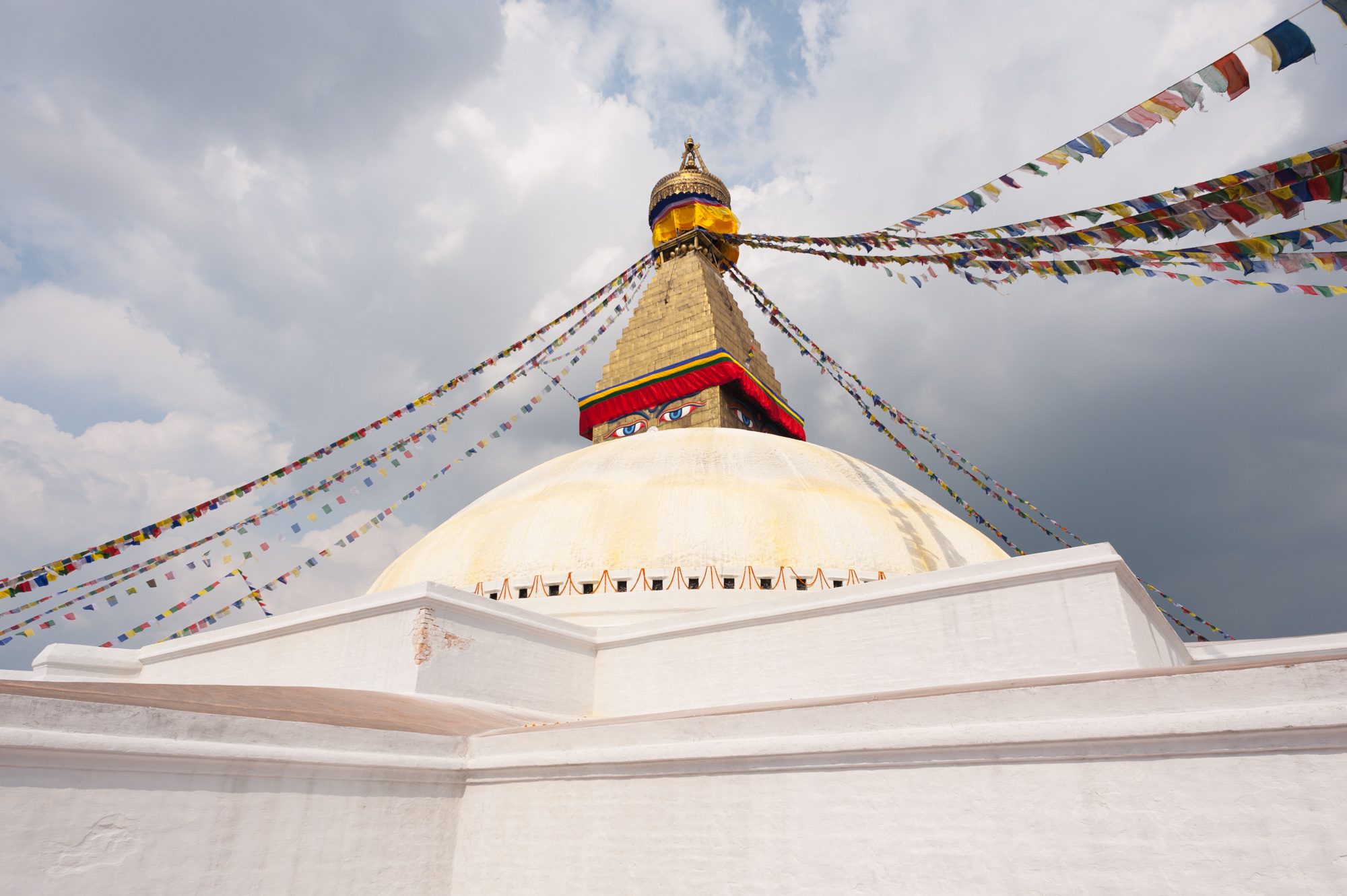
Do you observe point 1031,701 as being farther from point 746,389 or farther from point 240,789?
point 746,389

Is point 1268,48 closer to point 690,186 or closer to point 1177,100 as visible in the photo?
point 1177,100

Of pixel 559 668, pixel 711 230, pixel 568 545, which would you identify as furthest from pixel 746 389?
pixel 559 668

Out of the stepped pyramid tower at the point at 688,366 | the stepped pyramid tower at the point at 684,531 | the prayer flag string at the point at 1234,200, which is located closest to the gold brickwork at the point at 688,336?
the stepped pyramid tower at the point at 688,366

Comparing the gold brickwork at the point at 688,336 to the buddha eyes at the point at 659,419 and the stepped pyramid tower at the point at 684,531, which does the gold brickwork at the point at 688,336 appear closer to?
the buddha eyes at the point at 659,419

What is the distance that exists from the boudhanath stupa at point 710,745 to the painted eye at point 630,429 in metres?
7.86

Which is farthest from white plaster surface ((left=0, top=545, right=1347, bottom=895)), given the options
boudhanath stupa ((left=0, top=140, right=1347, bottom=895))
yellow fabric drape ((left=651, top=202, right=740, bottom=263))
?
yellow fabric drape ((left=651, top=202, right=740, bottom=263))

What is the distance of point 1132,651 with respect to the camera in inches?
264

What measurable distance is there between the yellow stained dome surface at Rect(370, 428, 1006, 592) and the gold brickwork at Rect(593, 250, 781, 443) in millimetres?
4350

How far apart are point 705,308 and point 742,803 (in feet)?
49.6

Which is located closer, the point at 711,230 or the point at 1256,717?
the point at 1256,717

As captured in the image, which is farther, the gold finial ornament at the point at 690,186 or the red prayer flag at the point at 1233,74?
the gold finial ornament at the point at 690,186

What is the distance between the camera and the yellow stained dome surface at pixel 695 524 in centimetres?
1050

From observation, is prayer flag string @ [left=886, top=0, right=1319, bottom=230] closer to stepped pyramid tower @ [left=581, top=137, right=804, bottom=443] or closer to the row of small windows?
the row of small windows

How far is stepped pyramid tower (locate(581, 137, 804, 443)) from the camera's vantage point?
17.5 meters
